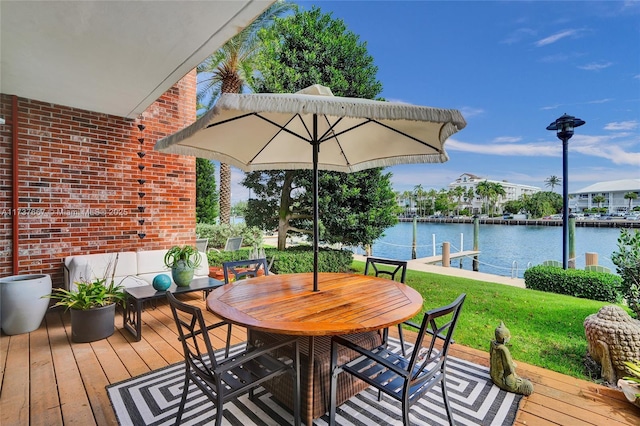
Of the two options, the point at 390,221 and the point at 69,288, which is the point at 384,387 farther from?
the point at 390,221

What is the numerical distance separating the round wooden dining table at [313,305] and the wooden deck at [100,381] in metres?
1.09

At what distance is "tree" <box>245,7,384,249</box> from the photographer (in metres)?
6.52

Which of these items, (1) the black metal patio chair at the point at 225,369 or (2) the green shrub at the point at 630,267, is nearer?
(1) the black metal patio chair at the point at 225,369

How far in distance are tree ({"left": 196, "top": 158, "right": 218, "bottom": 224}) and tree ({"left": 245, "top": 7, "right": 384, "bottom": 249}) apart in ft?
20.6

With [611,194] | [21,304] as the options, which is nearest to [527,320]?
[21,304]

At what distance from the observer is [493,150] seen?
41250 millimetres

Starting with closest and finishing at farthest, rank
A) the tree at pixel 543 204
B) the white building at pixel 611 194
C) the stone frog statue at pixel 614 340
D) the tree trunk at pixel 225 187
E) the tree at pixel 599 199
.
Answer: the stone frog statue at pixel 614 340
the tree trunk at pixel 225 187
the white building at pixel 611 194
the tree at pixel 599 199
the tree at pixel 543 204

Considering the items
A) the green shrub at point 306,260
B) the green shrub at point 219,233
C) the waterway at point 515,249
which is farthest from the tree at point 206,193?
the green shrub at point 306,260

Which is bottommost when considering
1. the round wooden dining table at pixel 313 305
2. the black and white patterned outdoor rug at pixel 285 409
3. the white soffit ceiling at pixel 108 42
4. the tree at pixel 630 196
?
the black and white patterned outdoor rug at pixel 285 409

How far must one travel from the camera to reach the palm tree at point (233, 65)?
368 inches

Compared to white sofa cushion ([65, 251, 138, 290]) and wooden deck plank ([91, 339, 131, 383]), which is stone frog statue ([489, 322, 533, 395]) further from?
white sofa cushion ([65, 251, 138, 290])

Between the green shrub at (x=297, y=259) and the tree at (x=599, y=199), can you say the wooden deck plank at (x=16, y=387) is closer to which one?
the green shrub at (x=297, y=259)

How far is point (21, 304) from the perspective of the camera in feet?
11.1

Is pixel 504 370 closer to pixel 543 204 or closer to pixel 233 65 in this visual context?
pixel 233 65
